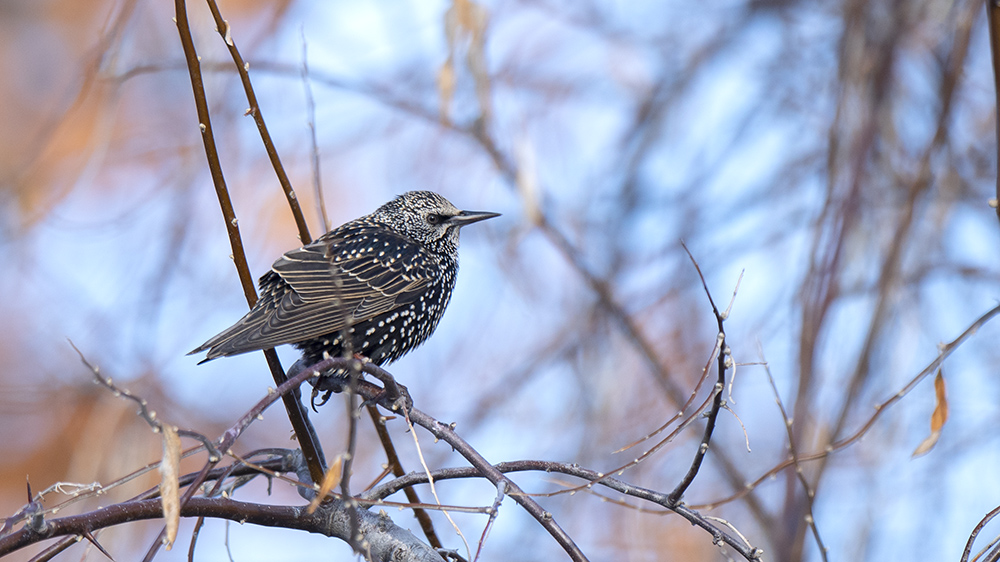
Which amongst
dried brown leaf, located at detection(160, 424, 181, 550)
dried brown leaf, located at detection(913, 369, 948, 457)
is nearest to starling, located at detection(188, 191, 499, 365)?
dried brown leaf, located at detection(160, 424, 181, 550)

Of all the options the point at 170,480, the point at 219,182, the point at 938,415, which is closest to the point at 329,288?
the point at 219,182

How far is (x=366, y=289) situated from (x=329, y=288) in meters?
0.27

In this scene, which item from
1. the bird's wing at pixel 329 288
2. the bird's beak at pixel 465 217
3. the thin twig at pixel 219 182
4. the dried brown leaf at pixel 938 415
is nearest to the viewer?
the thin twig at pixel 219 182

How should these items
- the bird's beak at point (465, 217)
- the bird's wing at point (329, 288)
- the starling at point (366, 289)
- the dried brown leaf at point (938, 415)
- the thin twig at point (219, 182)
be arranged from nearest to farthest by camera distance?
the thin twig at point (219, 182), the dried brown leaf at point (938, 415), the bird's wing at point (329, 288), the starling at point (366, 289), the bird's beak at point (465, 217)

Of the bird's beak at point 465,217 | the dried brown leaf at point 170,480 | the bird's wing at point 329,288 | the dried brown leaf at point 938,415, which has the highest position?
the bird's beak at point 465,217

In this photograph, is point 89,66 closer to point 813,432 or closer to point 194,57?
point 194,57

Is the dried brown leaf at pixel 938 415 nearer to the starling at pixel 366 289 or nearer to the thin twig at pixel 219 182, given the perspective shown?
the thin twig at pixel 219 182

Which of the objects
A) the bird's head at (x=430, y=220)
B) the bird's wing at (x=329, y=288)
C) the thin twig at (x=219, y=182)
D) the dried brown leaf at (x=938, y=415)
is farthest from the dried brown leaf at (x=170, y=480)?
the bird's head at (x=430, y=220)

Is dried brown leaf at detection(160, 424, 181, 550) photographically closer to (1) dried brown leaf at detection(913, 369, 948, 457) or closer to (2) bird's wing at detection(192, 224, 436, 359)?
(2) bird's wing at detection(192, 224, 436, 359)

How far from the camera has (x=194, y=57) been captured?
2.13 meters

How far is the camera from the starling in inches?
118

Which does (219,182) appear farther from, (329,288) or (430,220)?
(430,220)

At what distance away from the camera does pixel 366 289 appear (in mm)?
3545

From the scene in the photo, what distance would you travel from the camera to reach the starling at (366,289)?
3010mm
